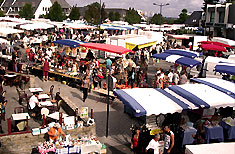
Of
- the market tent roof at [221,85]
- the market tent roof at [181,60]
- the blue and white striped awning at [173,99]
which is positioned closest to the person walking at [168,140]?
the blue and white striped awning at [173,99]

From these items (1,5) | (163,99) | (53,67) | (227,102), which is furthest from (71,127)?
(1,5)

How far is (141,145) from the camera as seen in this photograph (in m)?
8.72

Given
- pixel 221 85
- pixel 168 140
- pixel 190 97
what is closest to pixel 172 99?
pixel 190 97

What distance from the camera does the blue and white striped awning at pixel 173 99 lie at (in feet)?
28.2

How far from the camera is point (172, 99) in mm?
9328

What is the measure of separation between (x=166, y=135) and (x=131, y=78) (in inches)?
308

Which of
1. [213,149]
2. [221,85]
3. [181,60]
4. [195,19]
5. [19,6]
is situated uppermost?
[19,6]

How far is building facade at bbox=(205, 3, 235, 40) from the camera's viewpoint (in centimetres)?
4056

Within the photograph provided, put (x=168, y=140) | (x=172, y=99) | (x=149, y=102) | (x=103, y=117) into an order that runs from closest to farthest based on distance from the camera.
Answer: (x=168, y=140) → (x=149, y=102) → (x=172, y=99) → (x=103, y=117)

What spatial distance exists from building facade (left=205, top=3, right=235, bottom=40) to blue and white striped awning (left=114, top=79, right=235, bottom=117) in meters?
32.8

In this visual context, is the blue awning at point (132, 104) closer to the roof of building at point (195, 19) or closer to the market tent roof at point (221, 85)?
the market tent roof at point (221, 85)

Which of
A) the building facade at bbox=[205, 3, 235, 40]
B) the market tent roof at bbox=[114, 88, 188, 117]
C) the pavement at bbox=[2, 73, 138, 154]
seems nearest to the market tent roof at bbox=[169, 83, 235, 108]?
the market tent roof at bbox=[114, 88, 188, 117]

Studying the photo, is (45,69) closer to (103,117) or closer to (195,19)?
(103,117)

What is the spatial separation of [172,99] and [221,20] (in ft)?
123
